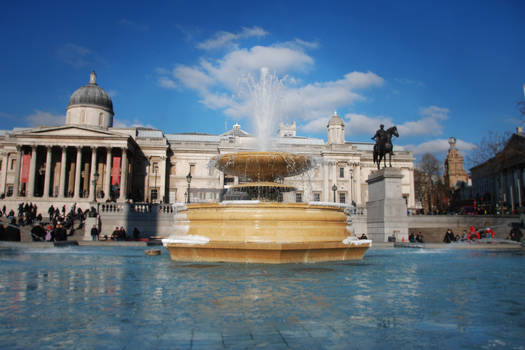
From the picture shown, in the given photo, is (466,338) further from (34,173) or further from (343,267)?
(34,173)

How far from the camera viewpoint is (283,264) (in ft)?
29.3

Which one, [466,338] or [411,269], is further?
[411,269]

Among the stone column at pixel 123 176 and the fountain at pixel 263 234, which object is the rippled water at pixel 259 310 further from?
the stone column at pixel 123 176

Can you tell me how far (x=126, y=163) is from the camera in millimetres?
51219

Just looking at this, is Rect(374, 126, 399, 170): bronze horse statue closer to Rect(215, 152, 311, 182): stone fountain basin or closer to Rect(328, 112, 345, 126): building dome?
Rect(215, 152, 311, 182): stone fountain basin

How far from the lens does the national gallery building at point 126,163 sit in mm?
49156

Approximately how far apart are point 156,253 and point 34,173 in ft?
141

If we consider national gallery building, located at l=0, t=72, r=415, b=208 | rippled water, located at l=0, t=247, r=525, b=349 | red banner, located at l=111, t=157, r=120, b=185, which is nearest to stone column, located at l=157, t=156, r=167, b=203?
national gallery building, located at l=0, t=72, r=415, b=208

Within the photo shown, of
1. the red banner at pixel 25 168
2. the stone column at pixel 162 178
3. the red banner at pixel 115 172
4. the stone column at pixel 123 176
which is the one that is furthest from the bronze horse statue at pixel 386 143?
the red banner at pixel 25 168

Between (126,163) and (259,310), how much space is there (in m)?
50.2

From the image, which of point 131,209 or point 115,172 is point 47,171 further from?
point 131,209

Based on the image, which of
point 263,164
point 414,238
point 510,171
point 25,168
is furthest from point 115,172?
point 510,171

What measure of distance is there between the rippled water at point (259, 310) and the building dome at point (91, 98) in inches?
2321

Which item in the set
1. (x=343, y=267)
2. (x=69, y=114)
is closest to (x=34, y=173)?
(x=69, y=114)
